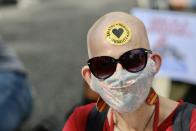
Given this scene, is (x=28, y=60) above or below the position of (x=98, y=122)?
below

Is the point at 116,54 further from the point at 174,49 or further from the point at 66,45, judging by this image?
the point at 66,45

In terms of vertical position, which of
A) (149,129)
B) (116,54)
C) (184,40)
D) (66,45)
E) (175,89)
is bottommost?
(66,45)

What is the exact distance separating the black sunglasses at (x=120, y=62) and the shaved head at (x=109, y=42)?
13 mm

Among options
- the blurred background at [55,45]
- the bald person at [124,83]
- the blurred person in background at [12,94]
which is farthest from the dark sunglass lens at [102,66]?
the blurred person in background at [12,94]

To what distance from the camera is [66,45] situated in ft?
25.6

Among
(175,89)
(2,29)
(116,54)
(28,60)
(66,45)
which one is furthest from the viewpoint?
(2,29)

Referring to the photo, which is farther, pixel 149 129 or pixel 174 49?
pixel 174 49

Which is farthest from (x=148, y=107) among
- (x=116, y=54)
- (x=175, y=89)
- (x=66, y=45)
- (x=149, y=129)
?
(x=66, y=45)

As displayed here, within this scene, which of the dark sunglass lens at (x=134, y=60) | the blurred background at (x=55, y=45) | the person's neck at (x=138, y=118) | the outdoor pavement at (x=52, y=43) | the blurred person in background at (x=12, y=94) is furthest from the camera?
the outdoor pavement at (x=52, y=43)

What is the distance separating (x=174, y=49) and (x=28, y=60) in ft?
11.0

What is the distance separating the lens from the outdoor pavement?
5.62 metres

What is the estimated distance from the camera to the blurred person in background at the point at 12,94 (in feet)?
11.3

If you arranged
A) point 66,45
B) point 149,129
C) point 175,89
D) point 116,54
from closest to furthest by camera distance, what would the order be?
point 116,54 < point 149,129 < point 175,89 < point 66,45

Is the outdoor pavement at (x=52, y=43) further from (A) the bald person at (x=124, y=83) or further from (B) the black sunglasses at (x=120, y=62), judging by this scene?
(B) the black sunglasses at (x=120, y=62)
